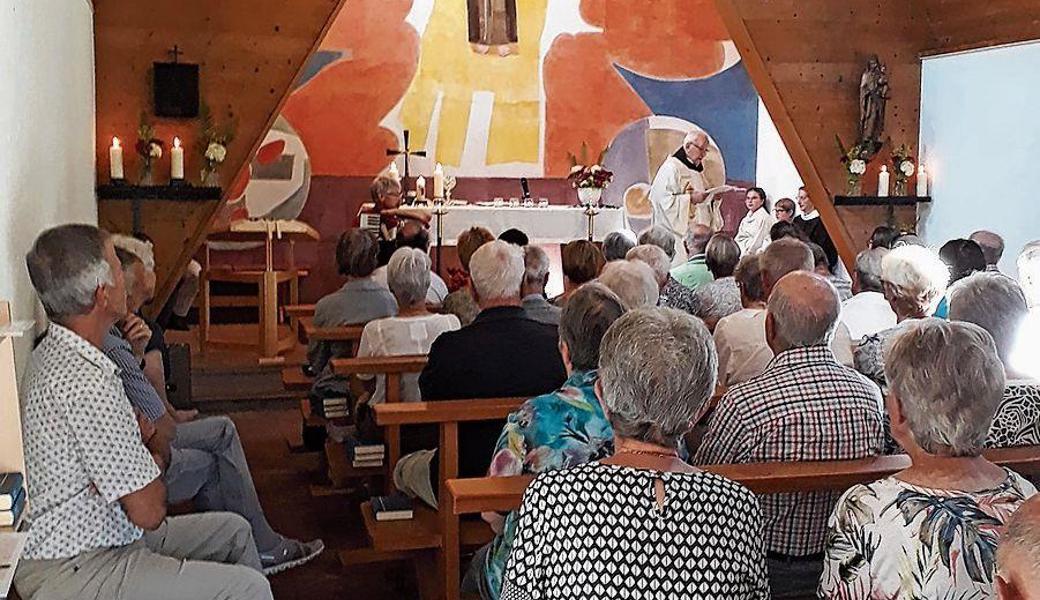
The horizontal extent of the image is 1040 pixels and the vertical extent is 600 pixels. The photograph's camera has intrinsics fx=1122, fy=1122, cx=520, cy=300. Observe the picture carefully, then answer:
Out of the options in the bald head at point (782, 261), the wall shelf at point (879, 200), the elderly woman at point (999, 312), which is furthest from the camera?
the wall shelf at point (879, 200)

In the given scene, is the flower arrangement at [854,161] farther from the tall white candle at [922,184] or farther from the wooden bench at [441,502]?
the wooden bench at [441,502]

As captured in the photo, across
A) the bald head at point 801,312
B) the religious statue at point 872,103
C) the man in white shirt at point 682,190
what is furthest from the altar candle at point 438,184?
the bald head at point 801,312

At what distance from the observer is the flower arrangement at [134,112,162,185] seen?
18.4 feet

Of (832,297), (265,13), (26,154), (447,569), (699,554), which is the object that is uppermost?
(265,13)

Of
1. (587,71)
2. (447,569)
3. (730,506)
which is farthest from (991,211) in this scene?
(730,506)

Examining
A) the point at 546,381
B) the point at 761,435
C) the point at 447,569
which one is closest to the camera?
the point at 761,435

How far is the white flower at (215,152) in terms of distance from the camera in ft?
18.5

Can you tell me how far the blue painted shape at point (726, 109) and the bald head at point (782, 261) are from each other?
6.49 meters

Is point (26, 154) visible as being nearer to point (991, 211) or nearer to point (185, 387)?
point (185, 387)

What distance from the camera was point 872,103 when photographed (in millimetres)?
6805

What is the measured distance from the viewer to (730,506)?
194 centimetres

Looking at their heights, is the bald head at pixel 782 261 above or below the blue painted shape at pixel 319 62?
below

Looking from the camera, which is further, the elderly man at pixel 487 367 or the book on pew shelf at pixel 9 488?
the elderly man at pixel 487 367

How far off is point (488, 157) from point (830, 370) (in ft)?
23.9
